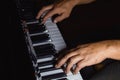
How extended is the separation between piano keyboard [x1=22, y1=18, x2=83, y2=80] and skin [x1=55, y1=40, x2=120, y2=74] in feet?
0.14

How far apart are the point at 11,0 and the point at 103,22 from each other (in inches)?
32.1

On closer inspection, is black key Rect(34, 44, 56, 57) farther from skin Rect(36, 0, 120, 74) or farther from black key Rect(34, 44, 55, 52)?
skin Rect(36, 0, 120, 74)

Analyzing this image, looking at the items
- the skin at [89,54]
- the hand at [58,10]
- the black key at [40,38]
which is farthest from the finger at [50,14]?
the skin at [89,54]

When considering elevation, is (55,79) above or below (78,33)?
below

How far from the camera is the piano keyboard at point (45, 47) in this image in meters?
1.44

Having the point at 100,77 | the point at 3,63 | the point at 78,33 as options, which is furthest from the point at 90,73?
the point at 3,63

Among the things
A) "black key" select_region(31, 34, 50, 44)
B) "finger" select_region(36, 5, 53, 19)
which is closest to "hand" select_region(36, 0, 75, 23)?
"finger" select_region(36, 5, 53, 19)

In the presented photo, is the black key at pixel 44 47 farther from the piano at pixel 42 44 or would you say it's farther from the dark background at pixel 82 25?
the dark background at pixel 82 25

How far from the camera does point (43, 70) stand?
1.45m

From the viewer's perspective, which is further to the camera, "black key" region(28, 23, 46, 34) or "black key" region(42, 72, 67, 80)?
"black key" region(28, 23, 46, 34)

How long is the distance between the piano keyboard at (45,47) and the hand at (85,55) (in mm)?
42

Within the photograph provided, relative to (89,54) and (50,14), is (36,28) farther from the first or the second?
(89,54)

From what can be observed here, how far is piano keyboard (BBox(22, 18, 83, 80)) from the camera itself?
1.44 meters

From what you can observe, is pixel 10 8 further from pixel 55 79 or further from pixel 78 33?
pixel 78 33
